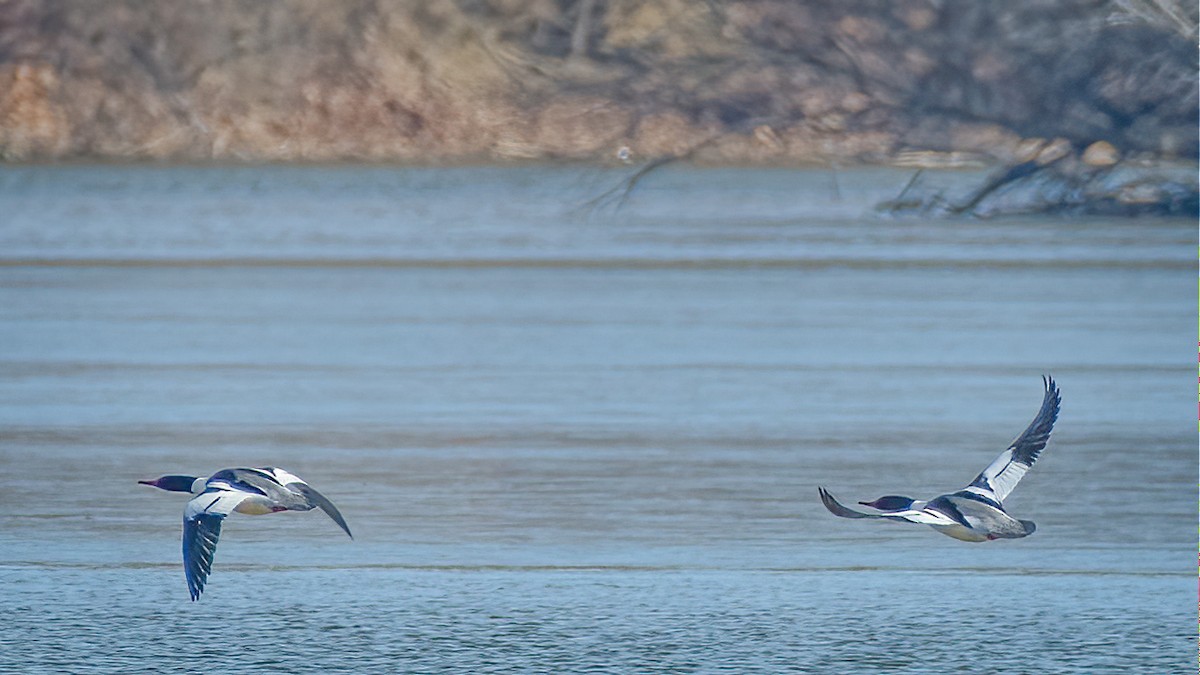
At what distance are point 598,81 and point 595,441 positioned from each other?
901 cm

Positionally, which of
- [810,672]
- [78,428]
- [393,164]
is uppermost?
[393,164]

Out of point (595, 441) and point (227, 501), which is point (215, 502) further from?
point (595, 441)

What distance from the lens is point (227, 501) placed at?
3.18m

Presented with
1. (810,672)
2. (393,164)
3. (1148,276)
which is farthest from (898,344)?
(393,164)

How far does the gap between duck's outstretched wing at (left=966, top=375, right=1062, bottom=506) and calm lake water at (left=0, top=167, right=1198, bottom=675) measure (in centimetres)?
21

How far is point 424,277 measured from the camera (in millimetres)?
7652

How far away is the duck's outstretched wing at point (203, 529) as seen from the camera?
9.99 feet

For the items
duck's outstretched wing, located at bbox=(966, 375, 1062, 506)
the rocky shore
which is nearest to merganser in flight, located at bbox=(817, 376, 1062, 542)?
duck's outstretched wing, located at bbox=(966, 375, 1062, 506)

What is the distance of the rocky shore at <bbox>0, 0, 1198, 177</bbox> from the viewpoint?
12211 mm

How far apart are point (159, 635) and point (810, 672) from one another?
3.44 ft

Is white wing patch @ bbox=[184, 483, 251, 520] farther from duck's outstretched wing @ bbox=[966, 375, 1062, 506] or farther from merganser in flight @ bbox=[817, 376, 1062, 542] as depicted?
duck's outstretched wing @ bbox=[966, 375, 1062, 506]

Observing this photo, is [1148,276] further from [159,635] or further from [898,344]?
[159,635]

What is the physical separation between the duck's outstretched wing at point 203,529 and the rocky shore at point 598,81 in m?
8.27

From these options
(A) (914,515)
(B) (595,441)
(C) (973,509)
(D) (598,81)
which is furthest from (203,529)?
(D) (598,81)
